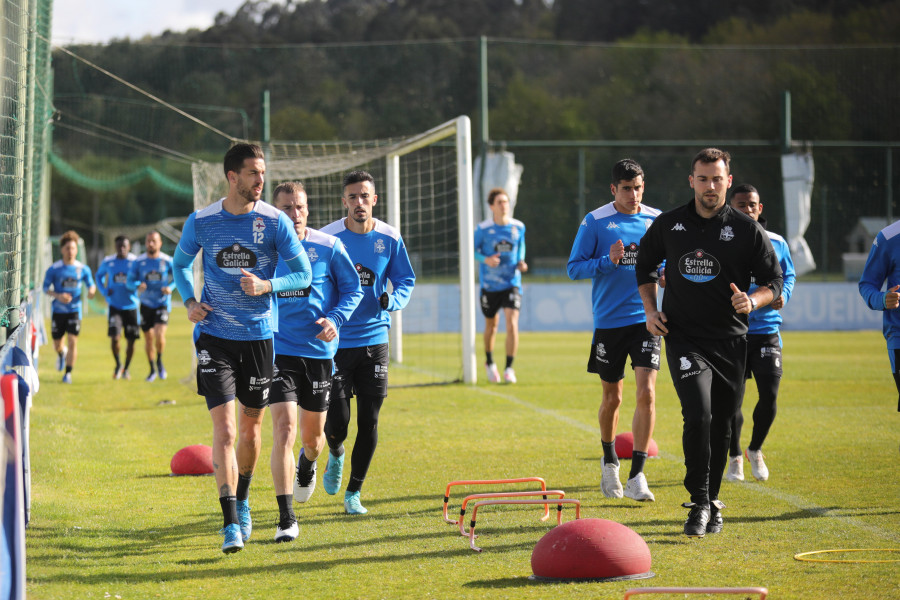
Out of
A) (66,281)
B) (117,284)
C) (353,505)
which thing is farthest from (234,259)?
(117,284)

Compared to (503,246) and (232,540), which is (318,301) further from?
(503,246)

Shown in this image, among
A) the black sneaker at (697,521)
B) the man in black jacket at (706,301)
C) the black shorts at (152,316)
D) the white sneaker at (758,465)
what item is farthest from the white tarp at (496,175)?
the black sneaker at (697,521)

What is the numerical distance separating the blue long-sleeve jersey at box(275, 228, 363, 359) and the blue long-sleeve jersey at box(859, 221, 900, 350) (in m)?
3.22

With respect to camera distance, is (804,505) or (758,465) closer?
(804,505)

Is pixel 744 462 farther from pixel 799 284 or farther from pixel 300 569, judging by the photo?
pixel 799 284

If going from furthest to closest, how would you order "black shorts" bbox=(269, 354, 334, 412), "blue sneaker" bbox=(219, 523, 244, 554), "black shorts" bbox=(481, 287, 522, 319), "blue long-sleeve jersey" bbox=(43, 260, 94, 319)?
"blue long-sleeve jersey" bbox=(43, 260, 94, 319) → "black shorts" bbox=(481, 287, 522, 319) → "black shorts" bbox=(269, 354, 334, 412) → "blue sneaker" bbox=(219, 523, 244, 554)

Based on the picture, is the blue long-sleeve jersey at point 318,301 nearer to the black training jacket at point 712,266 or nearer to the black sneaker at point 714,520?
the black training jacket at point 712,266

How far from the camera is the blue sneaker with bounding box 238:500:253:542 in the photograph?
235 inches

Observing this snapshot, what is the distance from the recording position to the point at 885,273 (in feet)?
23.0

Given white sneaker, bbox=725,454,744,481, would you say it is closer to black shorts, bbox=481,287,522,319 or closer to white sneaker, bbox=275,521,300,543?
white sneaker, bbox=275,521,300,543

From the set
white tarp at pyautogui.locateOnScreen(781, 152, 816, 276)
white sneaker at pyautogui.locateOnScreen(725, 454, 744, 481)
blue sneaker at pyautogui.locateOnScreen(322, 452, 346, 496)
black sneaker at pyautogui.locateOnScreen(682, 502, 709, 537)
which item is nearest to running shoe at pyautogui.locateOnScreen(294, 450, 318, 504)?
blue sneaker at pyautogui.locateOnScreen(322, 452, 346, 496)

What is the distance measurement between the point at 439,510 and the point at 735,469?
2.39 m

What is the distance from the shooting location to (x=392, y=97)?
3012cm

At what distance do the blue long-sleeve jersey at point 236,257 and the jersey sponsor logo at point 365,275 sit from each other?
1064 mm
